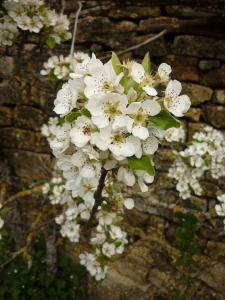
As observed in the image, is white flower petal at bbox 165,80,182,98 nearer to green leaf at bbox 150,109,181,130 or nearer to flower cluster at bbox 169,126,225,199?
green leaf at bbox 150,109,181,130

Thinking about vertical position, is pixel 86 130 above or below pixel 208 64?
above

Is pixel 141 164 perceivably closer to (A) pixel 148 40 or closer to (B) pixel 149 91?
(B) pixel 149 91

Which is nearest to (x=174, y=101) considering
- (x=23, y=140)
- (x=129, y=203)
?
(x=129, y=203)

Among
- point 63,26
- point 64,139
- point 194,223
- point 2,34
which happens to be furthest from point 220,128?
point 64,139

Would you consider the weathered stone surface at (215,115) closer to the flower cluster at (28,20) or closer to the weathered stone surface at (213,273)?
the weathered stone surface at (213,273)

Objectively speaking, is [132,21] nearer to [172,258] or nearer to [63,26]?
[63,26]

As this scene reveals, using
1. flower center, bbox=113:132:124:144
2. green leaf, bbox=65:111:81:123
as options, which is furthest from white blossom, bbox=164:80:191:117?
green leaf, bbox=65:111:81:123
